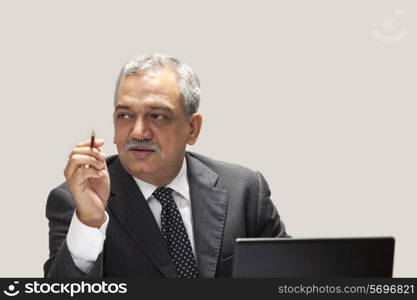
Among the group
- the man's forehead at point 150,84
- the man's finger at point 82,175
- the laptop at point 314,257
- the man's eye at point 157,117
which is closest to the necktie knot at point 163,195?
the man's eye at point 157,117

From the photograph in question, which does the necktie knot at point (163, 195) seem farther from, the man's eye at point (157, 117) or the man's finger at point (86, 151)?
the man's finger at point (86, 151)

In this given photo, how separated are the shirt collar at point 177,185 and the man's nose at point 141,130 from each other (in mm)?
276

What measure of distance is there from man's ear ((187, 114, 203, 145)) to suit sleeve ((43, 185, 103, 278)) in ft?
2.31

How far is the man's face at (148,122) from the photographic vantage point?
340 cm

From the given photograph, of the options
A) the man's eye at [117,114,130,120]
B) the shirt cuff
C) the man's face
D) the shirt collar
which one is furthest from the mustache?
the shirt cuff

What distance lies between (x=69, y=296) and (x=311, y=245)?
98 centimetres

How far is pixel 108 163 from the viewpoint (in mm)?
3693

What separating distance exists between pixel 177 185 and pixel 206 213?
207 mm

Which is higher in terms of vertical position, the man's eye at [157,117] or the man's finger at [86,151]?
the man's eye at [157,117]

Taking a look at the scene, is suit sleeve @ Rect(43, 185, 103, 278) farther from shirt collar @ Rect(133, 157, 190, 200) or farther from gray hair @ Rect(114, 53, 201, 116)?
gray hair @ Rect(114, 53, 201, 116)

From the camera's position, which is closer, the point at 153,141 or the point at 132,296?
the point at 132,296

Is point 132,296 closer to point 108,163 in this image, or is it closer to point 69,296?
point 69,296

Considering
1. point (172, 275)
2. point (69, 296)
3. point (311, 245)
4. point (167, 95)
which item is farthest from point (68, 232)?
point (311, 245)

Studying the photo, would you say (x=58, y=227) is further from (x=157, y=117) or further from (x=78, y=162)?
(x=157, y=117)
